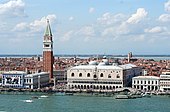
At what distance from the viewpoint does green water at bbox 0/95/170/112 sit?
15914mm

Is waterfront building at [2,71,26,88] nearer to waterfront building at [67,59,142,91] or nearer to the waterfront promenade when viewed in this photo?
waterfront building at [67,59,142,91]

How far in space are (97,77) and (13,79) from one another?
4.39 metres

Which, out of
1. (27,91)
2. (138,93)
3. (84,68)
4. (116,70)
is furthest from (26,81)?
(138,93)

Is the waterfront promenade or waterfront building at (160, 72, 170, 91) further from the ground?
the waterfront promenade

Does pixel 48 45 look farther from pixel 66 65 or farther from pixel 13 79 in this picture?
pixel 66 65

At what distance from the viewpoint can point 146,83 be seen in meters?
23.4

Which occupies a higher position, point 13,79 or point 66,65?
point 66,65

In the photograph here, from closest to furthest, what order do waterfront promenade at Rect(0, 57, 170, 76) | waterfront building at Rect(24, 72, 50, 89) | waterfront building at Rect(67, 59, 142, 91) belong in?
waterfront building at Rect(67, 59, 142, 91) < waterfront building at Rect(24, 72, 50, 89) < waterfront promenade at Rect(0, 57, 170, 76)

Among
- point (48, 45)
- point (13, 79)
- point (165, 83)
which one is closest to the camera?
point (165, 83)

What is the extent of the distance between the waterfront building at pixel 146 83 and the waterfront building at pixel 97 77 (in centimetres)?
65

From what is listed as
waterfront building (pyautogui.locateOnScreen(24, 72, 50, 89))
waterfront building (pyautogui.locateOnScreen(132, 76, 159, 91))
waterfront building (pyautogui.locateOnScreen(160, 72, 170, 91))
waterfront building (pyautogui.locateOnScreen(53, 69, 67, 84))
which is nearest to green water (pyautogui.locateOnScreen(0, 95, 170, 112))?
waterfront building (pyautogui.locateOnScreen(160, 72, 170, 91))

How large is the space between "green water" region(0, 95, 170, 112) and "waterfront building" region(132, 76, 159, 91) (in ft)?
9.22

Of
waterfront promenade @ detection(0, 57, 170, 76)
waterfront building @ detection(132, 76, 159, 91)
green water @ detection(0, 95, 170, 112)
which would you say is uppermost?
waterfront promenade @ detection(0, 57, 170, 76)

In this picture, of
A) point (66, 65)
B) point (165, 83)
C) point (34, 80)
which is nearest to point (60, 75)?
point (34, 80)
